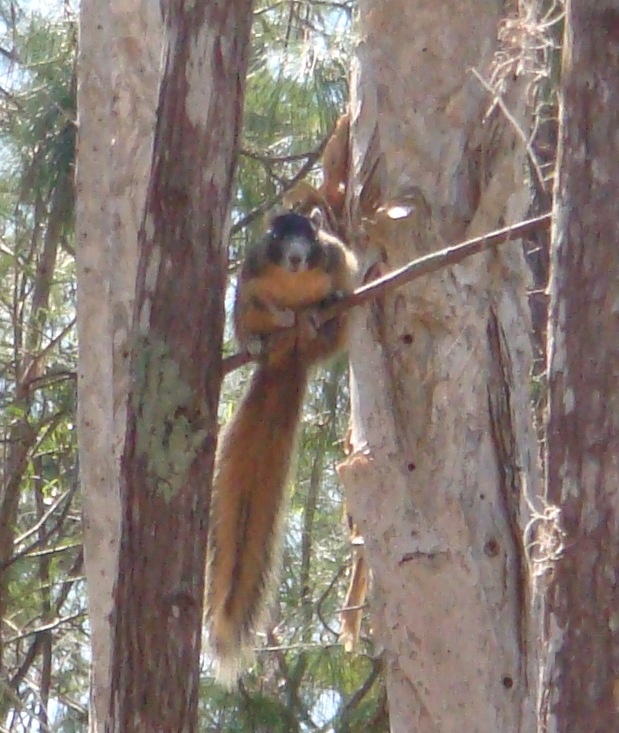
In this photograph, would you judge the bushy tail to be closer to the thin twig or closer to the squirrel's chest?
the squirrel's chest

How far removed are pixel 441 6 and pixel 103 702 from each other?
1762mm

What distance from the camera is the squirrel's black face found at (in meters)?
3.29

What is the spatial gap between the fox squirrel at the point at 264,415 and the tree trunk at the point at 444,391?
0.18 metres

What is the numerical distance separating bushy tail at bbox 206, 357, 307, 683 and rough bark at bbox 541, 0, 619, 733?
3.91 feet

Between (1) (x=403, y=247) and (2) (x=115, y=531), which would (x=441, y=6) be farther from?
(2) (x=115, y=531)

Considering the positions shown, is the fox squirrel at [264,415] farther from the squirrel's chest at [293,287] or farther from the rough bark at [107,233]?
the rough bark at [107,233]

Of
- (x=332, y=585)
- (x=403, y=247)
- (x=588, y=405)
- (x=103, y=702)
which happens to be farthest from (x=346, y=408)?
(x=588, y=405)

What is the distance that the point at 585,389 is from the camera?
5.56 feet

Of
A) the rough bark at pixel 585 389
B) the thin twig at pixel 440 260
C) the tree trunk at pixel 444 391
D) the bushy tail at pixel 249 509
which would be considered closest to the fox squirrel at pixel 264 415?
the bushy tail at pixel 249 509

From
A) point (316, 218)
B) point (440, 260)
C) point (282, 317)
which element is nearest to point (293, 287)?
point (282, 317)

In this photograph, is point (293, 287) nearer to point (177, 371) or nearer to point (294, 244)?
point (294, 244)

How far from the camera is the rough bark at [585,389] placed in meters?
1.64

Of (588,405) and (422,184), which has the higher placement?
Answer: (422,184)

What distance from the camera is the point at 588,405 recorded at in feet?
5.54
